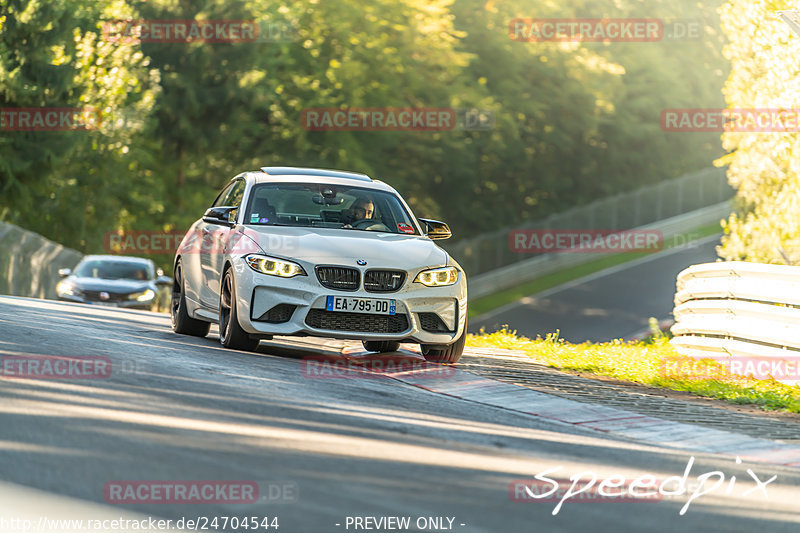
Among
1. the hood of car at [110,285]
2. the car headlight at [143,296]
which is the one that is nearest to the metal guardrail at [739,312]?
the car headlight at [143,296]

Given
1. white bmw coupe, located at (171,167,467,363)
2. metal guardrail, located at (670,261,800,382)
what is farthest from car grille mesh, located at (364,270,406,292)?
metal guardrail, located at (670,261,800,382)

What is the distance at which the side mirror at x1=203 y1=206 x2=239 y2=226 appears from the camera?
11914 mm

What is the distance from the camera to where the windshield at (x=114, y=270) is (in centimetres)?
2573

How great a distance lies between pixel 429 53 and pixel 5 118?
70.0 feet

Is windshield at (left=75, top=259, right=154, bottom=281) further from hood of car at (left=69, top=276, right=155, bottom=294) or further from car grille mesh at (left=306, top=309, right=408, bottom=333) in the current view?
car grille mesh at (left=306, top=309, right=408, bottom=333)

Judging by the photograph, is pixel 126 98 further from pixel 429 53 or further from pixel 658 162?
pixel 658 162

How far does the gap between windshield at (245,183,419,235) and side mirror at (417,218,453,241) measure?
0.20 m

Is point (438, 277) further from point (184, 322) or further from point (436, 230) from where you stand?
point (184, 322)

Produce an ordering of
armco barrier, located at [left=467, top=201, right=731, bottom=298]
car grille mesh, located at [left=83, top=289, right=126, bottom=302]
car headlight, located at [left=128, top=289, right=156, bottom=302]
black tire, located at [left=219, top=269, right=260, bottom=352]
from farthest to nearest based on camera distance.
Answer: armco barrier, located at [left=467, top=201, right=731, bottom=298] < car headlight, located at [left=128, top=289, right=156, bottom=302] < car grille mesh, located at [left=83, top=289, right=126, bottom=302] < black tire, located at [left=219, top=269, right=260, bottom=352]

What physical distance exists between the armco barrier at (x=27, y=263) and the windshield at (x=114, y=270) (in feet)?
7.62

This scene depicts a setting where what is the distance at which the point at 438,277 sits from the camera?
11164 millimetres

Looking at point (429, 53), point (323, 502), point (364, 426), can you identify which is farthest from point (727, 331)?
point (429, 53)

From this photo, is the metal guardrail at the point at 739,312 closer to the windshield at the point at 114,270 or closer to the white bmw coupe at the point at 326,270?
the white bmw coupe at the point at 326,270

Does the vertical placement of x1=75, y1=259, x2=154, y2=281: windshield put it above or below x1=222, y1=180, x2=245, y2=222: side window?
below
